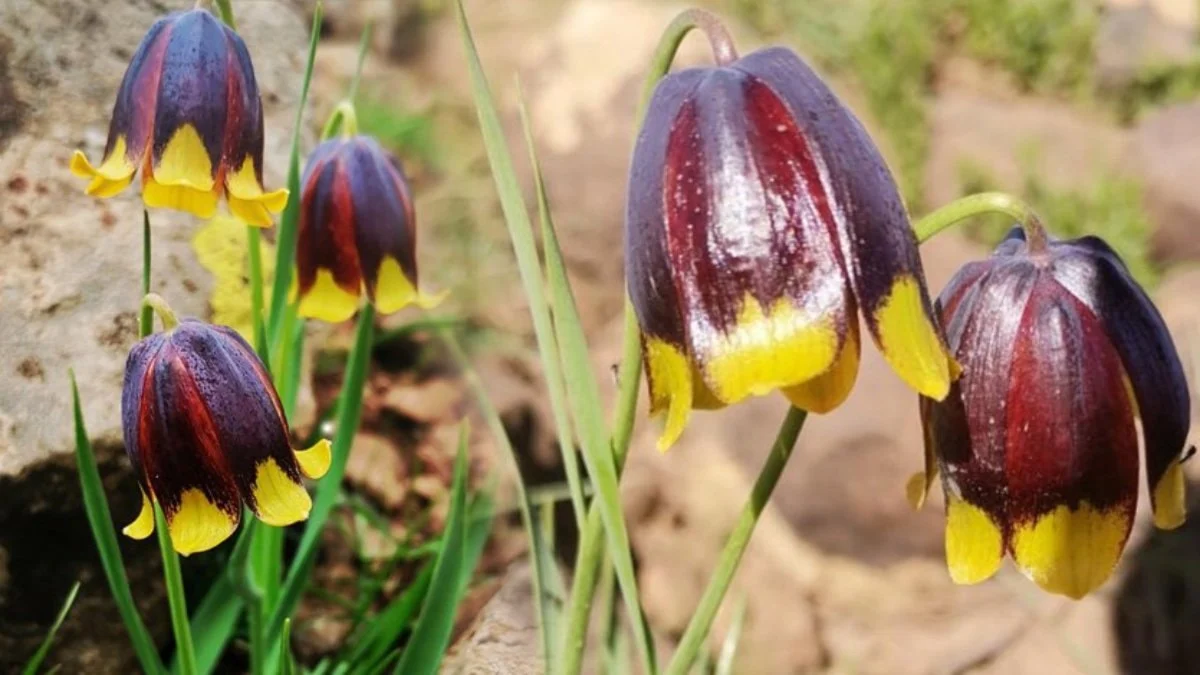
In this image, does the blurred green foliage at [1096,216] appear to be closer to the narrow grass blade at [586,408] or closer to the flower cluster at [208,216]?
the flower cluster at [208,216]

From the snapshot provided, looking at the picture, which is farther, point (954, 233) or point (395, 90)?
point (395, 90)

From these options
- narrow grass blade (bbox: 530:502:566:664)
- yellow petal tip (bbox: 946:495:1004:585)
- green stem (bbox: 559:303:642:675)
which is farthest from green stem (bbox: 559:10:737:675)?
yellow petal tip (bbox: 946:495:1004:585)

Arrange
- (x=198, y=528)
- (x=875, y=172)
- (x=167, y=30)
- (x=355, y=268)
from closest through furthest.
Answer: (x=875, y=172), (x=198, y=528), (x=167, y=30), (x=355, y=268)

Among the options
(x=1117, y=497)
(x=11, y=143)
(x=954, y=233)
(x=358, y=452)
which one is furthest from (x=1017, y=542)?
(x=954, y=233)

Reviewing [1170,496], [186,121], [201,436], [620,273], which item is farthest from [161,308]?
[620,273]

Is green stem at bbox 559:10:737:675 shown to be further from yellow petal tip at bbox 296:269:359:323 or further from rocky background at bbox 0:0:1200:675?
yellow petal tip at bbox 296:269:359:323

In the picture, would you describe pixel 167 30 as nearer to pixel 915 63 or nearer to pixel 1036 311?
pixel 1036 311

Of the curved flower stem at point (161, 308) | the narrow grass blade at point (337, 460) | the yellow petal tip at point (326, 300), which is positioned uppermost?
the curved flower stem at point (161, 308)

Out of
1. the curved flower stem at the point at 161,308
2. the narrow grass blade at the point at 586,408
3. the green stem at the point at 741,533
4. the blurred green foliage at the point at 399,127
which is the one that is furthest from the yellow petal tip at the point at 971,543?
the blurred green foliage at the point at 399,127
